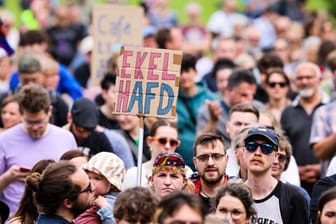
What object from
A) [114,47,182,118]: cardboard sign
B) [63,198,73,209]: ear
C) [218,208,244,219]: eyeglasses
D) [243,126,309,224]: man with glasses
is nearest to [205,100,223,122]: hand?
[114,47,182,118]: cardboard sign

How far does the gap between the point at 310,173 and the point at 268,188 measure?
12.6 feet

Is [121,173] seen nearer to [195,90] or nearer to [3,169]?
[3,169]

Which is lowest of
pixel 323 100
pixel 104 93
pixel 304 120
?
pixel 304 120

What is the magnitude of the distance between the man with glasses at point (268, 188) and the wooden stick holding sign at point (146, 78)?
0.82 m

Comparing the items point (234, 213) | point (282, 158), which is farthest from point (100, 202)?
point (282, 158)

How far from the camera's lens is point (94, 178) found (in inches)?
467

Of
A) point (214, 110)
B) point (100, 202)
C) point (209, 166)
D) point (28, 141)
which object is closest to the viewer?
point (100, 202)

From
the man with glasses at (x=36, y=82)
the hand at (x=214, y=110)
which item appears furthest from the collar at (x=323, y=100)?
the man with glasses at (x=36, y=82)

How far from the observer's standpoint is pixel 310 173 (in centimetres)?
1559

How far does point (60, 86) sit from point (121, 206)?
26.2 feet

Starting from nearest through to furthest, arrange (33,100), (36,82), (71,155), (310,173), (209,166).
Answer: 1. (209,166)
2. (71,155)
3. (33,100)
4. (310,173)
5. (36,82)

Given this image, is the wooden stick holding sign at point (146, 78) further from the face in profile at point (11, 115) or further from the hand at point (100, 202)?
the face in profile at point (11, 115)

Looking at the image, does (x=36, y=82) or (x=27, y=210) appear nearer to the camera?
(x=27, y=210)

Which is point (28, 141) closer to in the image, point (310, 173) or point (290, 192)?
point (290, 192)
